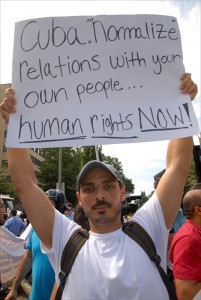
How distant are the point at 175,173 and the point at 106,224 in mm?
532

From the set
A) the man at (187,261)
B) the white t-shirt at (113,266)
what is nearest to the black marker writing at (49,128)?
the white t-shirt at (113,266)

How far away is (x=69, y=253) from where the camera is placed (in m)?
1.87

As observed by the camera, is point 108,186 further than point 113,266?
Yes

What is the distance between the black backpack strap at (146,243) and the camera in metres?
1.80

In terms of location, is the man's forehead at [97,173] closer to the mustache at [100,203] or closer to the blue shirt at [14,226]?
the mustache at [100,203]

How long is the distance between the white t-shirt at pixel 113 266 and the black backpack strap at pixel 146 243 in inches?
0.9

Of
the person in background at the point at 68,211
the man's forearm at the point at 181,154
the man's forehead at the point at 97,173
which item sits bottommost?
the person in background at the point at 68,211

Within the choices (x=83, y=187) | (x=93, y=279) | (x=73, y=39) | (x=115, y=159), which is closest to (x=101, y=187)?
(x=83, y=187)

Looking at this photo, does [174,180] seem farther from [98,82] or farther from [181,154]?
[98,82]

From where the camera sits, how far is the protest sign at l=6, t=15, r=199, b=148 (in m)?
2.15

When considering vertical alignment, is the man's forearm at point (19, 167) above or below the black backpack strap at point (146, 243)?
above

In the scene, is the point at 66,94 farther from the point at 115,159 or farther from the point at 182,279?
the point at 115,159

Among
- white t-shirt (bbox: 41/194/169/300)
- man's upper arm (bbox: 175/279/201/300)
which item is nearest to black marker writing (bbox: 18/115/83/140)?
white t-shirt (bbox: 41/194/169/300)

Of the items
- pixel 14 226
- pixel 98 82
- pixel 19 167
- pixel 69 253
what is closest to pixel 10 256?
pixel 19 167
